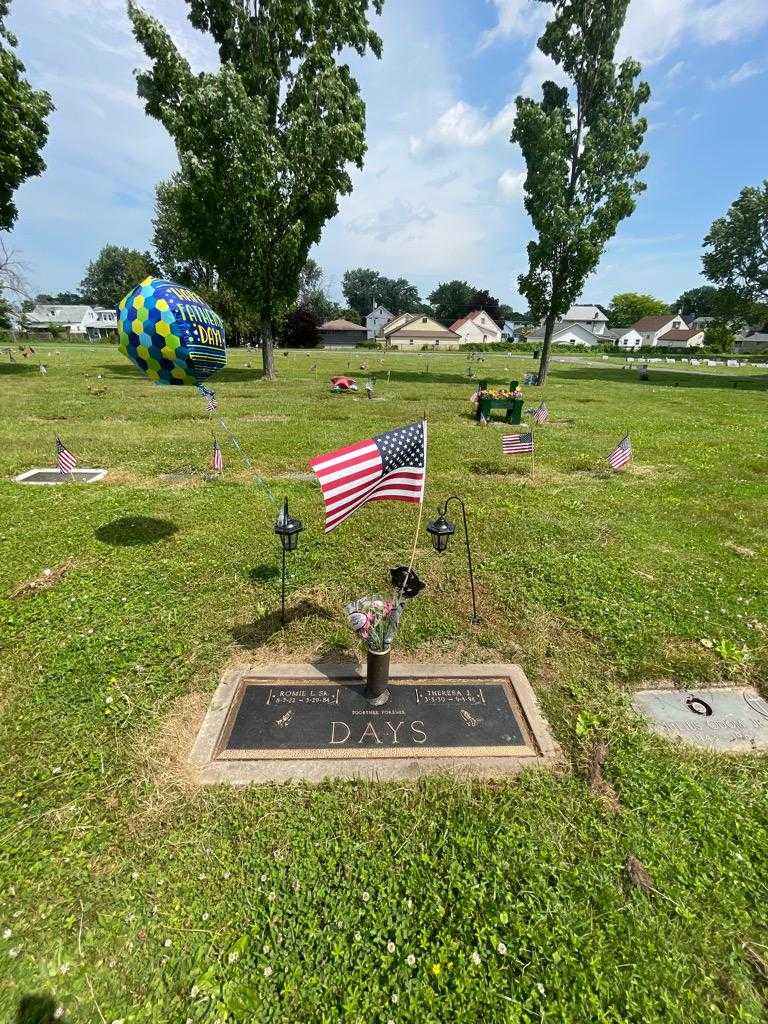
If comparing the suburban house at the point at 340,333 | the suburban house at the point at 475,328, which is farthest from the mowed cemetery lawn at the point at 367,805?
the suburban house at the point at 340,333

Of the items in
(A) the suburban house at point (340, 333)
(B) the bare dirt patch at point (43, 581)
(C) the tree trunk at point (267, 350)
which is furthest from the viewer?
(A) the suburban house at point (340, 333)

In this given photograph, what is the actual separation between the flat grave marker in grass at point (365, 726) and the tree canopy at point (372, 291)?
13485 centimetres

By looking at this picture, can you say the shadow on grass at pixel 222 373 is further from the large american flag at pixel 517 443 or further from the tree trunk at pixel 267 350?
the large american flag at pixel 517 443

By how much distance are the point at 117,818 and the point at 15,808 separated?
815mm

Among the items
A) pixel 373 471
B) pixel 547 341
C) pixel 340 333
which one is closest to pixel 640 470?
pixel 373 471

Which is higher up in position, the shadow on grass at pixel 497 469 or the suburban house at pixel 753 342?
the suburban house at pixel 753 342

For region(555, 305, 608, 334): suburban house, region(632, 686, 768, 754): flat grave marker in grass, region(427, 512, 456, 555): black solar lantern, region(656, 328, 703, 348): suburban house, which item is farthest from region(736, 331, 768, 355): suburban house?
region(427, 512, 456, 555): black solar lantern

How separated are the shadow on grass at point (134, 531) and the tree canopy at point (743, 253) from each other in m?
53.2

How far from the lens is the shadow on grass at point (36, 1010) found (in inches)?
99.0

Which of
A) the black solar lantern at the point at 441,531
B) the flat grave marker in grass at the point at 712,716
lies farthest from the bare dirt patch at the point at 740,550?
the black solar lantern at the point at 441,531

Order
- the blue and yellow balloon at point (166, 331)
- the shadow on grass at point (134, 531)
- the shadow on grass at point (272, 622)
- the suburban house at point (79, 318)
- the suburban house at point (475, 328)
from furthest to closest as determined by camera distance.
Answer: the suburban house at point (79, 318)
the suburban house at point (475, 328)
the shadow on grass at point (134, 531)
the blue and yellow balloon at point (166, 331)
the shadow on grass at point (272, 622)

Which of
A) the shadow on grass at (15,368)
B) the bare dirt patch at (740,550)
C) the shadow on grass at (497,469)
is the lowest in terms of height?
the bare dirt patch at (740,550)

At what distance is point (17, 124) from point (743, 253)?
52.2m

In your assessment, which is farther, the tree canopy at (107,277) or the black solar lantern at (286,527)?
the tree canopy at (107,277)
